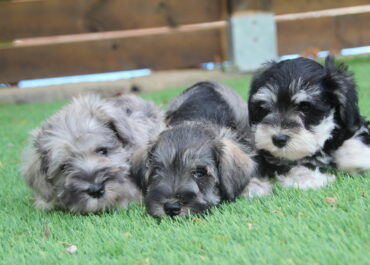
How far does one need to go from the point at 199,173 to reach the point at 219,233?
756 mm

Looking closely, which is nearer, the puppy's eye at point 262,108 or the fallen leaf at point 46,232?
the fallen leaf at point 46,232

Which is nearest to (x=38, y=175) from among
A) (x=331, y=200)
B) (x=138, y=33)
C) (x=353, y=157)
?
(x=331, y=200)

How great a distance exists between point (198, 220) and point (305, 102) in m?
1.33

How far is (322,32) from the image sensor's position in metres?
11.8

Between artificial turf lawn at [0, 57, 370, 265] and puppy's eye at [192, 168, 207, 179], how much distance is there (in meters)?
0.28

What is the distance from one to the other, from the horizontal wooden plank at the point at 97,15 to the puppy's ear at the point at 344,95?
7.71 metres

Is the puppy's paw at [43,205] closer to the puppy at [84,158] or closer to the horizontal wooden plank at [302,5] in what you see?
the puppy at [84,158]

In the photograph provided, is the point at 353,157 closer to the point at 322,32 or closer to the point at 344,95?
the point at 344,95

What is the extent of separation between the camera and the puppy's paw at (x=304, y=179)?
3.83 metres

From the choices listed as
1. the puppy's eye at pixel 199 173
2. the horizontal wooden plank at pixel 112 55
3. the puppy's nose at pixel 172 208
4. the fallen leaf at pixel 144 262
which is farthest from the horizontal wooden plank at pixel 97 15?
the fallen leaf at pixel 144 262

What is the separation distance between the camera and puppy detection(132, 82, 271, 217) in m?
3.52

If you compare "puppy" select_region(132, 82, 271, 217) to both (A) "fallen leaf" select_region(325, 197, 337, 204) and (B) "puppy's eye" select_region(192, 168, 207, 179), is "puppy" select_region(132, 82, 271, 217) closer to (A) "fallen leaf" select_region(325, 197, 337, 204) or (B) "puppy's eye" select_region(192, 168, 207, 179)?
(B) "puppy's eye" select_region(192, 168, 207, 179)

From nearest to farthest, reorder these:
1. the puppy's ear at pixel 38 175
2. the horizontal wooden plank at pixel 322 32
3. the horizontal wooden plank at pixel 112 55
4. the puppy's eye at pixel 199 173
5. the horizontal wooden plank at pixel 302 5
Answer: the puppy's eye at pixel 199 173 < the puppy's ear at pixel 38 175 < the horizontal wooden plank at pixel 112 55 < the horizontal wooden plank at pixel 302 5 < the horizontal wooden plank at pixel 322 32

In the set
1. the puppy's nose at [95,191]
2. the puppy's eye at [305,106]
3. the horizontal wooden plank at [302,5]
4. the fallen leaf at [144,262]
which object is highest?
the puppy's eye at [305,106]
